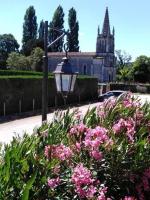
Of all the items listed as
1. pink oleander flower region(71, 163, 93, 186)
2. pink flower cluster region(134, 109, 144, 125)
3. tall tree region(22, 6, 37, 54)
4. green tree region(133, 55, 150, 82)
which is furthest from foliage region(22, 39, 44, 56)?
pink oleander flower region(71, 163, 93, 186)

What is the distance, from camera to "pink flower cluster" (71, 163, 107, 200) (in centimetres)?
376

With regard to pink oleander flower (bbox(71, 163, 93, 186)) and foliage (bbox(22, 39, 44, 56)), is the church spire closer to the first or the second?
foliage (bbox(22, 39, 44, 56))

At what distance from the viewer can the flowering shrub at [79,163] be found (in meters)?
3.63

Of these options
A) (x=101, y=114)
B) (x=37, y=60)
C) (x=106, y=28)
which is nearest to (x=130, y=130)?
(x=101, y=114)

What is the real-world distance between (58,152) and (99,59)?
361ft

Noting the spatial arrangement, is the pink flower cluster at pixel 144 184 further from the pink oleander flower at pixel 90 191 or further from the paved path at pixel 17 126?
the paved path at pixel 17 126

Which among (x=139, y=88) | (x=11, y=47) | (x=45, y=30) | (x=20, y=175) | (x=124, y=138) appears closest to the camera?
(x=20, y=175)

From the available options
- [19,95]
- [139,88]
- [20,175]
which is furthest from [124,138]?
[139,88]

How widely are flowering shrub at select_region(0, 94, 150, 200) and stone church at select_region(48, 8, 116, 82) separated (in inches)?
3891

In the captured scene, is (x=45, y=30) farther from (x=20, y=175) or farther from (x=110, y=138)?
(x=20, y=175)

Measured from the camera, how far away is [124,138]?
464 centimetres

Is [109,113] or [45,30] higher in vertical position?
[45,30]

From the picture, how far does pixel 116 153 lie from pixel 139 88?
7988cm

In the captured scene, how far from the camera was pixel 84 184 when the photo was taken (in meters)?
3.84
